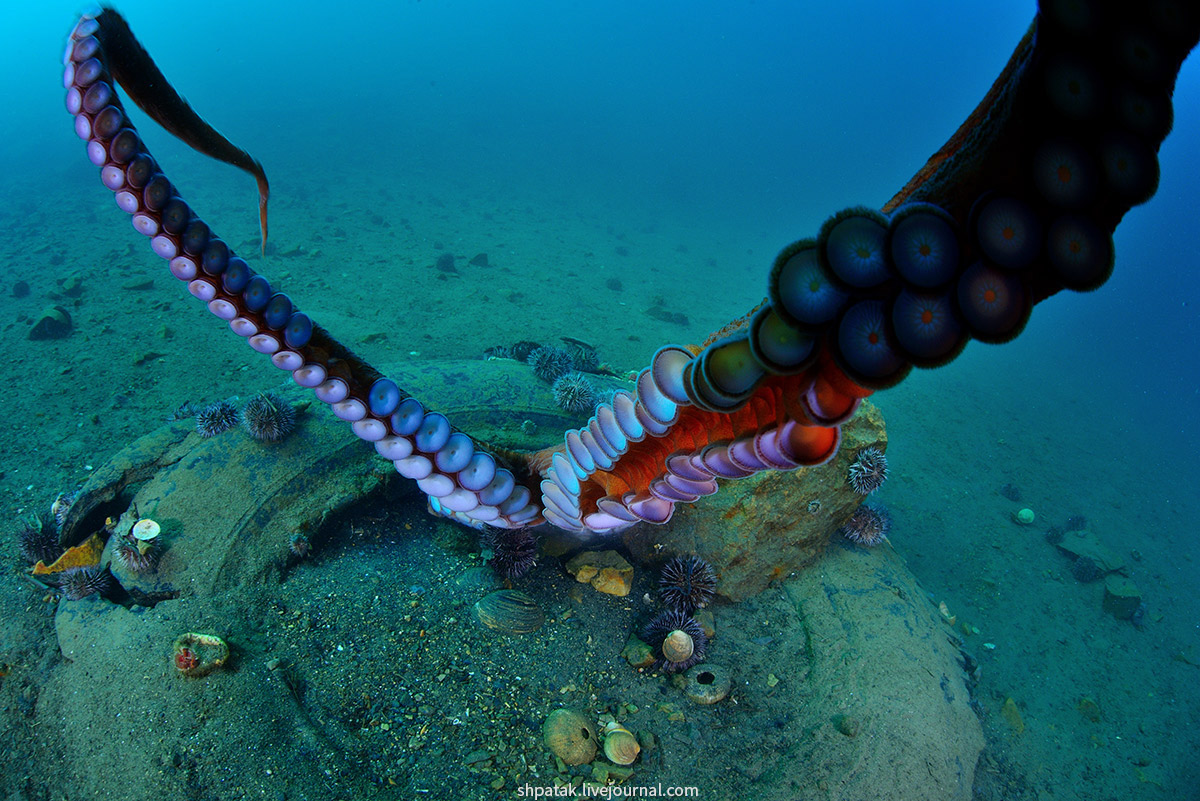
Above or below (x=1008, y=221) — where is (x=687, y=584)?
below

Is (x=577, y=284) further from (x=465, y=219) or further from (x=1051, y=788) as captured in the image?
(x=1051, y=788)

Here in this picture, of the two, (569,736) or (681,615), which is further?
(681,615)

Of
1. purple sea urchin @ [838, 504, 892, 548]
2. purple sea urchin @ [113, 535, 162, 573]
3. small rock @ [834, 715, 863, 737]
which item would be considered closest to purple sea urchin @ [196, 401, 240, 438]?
purple sea urchin @ [113, 535, 162, 573]

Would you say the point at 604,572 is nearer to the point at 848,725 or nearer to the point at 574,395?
the point at 574,395

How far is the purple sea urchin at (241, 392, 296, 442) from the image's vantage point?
459 cm

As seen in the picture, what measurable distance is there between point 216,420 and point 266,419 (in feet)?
1.77

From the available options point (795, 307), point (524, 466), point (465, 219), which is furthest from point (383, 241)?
point (795, 307)

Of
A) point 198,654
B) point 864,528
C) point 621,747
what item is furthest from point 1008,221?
point 864,528

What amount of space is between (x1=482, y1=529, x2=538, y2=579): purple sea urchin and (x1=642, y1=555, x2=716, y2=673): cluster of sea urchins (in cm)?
112

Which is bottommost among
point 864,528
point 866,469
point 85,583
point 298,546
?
point 85,583

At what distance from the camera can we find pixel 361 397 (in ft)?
11.0

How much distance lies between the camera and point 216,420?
4.75 metres

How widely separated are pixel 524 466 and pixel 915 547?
25.7 ft

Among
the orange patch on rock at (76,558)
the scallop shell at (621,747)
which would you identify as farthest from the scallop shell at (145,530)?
the scallop shell at (621,747)
